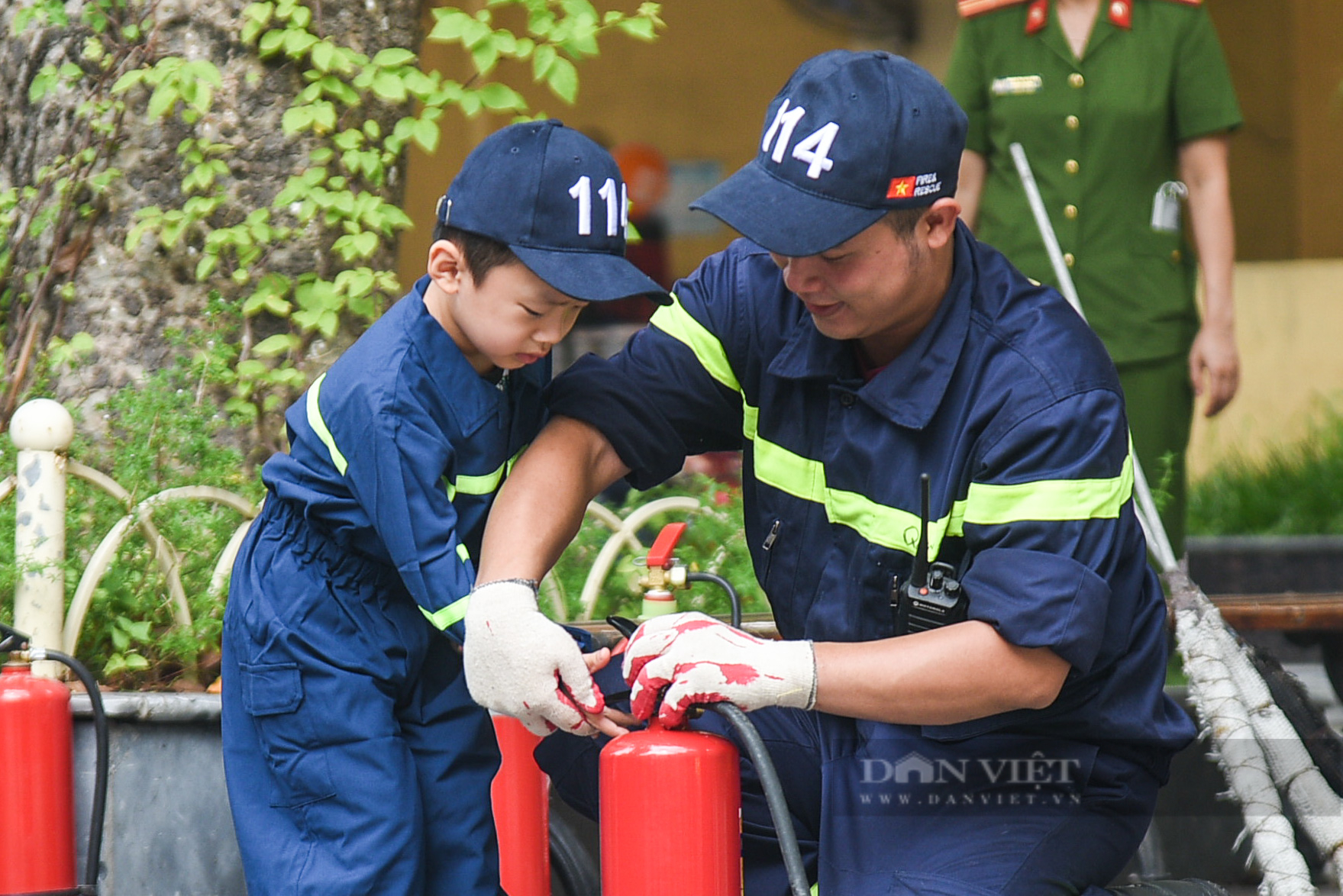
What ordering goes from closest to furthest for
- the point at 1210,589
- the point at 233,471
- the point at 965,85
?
1. the point at 233,471
2. the point at 965,85
3. the point at 1210,589

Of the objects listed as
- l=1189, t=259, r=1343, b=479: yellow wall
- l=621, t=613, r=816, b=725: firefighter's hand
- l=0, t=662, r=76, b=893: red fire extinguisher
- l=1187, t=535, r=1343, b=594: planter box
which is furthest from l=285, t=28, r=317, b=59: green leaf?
l=1189, t=259, r=1343, b=479: yellow wall

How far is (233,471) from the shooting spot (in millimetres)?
2902

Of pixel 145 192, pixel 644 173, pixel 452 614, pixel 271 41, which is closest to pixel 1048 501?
pixel 452 614

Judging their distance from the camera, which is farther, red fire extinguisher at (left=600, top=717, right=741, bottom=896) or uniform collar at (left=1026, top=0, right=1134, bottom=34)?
uniform collar at (left=1026, top=0, right=1134, bottom=34)

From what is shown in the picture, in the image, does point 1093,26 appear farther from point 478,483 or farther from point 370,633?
point 370,633

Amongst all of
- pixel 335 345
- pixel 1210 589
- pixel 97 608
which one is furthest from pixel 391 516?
pixel 1210 589

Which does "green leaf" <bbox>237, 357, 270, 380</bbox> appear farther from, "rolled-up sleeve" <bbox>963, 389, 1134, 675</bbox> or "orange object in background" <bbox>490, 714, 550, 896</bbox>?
"rolled-up sleeve" <bbox>963, 389, 1134, 675</bbox>

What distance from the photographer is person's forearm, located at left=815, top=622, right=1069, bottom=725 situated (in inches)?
67.9

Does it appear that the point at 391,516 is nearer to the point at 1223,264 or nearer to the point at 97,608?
the point at 97,608

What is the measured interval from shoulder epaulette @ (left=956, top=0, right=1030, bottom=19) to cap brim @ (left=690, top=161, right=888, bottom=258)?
173cm

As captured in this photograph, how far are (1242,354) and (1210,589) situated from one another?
255 centimetres

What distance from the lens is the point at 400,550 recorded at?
1.78m

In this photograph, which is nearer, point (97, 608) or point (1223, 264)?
point (97, 608)

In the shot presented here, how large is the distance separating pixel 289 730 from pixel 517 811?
405 mm
